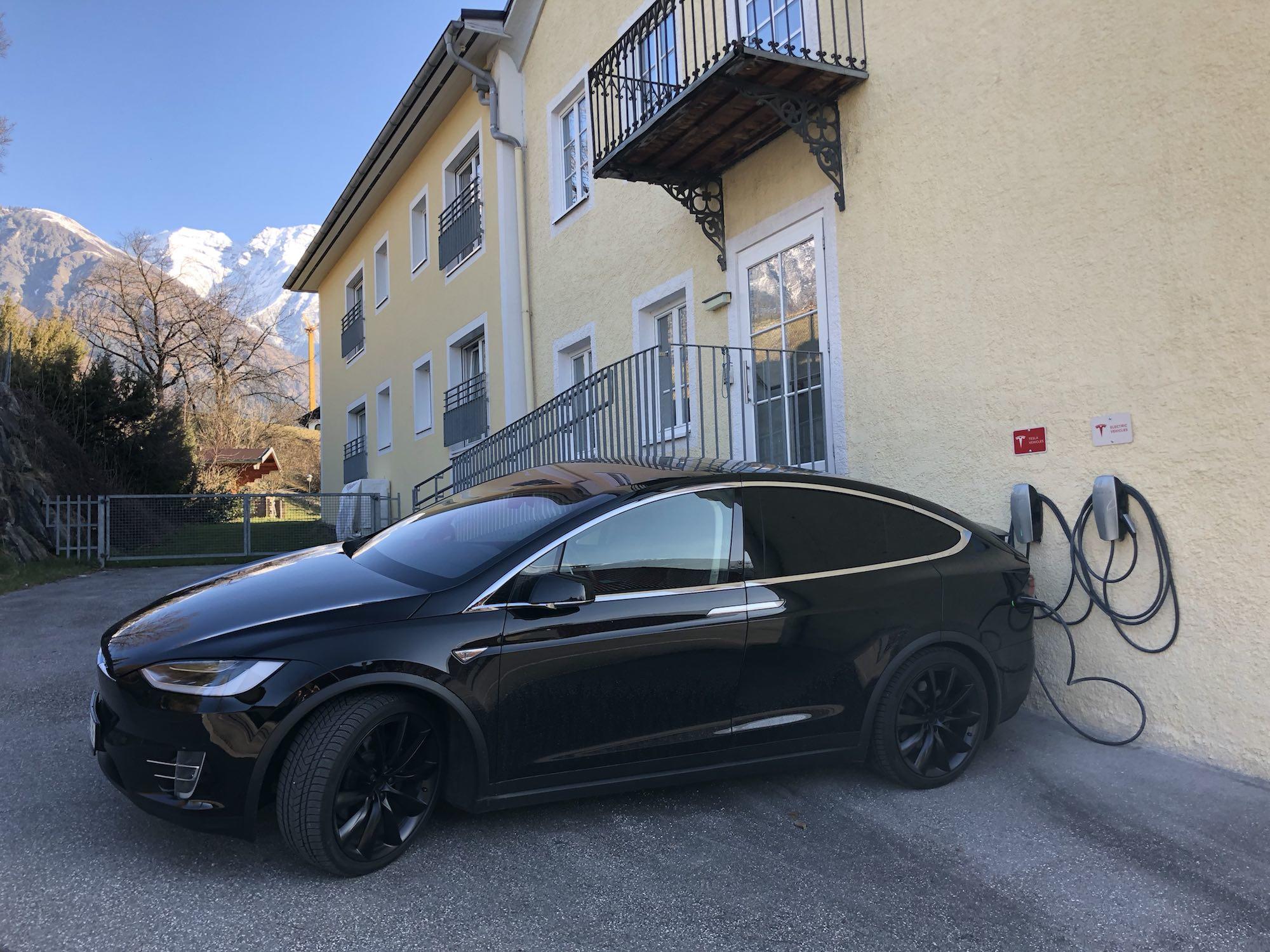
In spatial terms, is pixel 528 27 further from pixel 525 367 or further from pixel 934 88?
pixel 934 88

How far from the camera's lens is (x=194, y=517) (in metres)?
14.2

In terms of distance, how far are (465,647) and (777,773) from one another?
1546mm

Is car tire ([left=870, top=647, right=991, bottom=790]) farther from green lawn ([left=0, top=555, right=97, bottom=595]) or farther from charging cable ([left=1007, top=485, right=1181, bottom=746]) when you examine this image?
green lawn ([left=0, top=555, right=97, bottom=595])

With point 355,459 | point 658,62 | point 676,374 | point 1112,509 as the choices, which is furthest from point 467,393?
point 1112,509

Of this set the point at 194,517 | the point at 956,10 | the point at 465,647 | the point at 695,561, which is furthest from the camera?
the point at 194,517

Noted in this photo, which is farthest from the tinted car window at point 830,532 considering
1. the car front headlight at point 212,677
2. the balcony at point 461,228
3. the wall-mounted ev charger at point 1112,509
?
the balcony at point 461,228

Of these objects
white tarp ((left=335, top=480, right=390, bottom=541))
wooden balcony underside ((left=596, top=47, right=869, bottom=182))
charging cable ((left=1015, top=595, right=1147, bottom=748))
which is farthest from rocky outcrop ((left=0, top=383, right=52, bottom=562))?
charging cable ((left=1015, top=595, right=1147, bottom=748))

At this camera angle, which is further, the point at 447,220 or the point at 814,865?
the point at 447,220

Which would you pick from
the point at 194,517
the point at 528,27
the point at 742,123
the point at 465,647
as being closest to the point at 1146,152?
the point at 742,123

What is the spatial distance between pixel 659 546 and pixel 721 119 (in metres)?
4.32

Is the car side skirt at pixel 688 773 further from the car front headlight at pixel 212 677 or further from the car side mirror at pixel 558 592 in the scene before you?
the car front headlight at pixel 212 677

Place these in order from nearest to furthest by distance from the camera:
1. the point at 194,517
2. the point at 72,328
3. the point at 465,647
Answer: the point at 465,647, the point at 194,517, the point at 72,328

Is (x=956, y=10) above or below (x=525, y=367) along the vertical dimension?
above

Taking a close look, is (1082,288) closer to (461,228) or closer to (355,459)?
(461,228)
